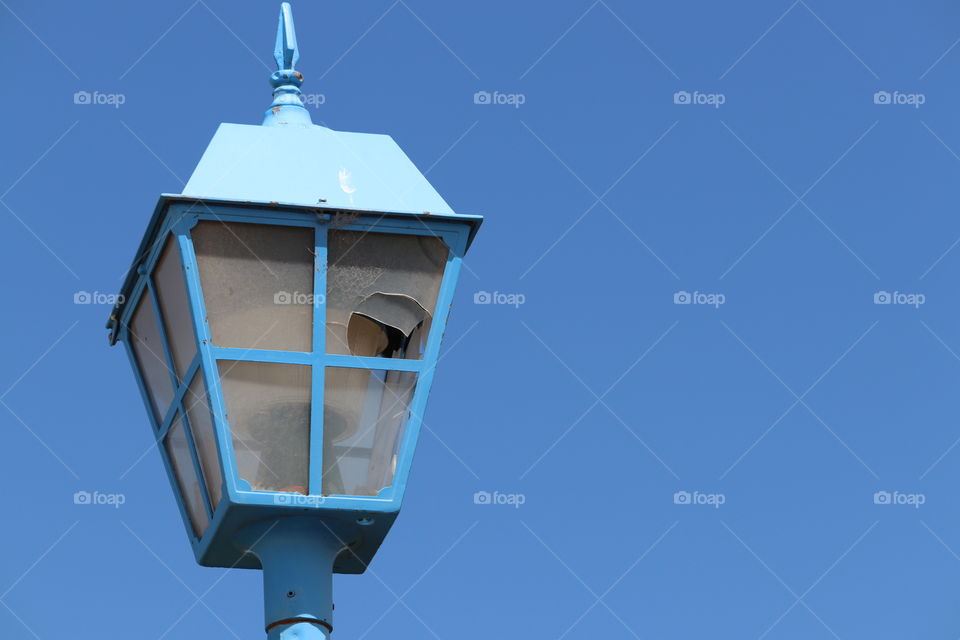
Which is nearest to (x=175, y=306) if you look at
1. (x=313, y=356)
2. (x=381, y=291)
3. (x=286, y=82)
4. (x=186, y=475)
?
(x=313, y=356)

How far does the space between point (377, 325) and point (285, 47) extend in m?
2.20

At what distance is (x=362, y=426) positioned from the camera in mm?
8688

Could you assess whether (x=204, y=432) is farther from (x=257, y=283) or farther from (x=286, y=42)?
(x=286, y=42)

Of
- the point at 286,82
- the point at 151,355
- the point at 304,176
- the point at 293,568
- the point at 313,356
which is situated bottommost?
the point at 293,568

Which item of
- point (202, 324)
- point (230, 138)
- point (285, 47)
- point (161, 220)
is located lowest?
point (202, 324)

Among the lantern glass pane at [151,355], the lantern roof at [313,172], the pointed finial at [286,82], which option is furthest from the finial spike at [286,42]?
the lantern glass pane at [151,355]

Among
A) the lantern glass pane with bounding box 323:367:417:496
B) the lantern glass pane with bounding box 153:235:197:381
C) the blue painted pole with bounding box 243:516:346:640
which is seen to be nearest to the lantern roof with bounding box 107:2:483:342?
the lantern glass pane with bounding box 153:235:197:381

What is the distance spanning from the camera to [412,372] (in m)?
8.74

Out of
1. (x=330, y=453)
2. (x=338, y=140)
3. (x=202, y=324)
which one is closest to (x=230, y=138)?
(x=338, y=140)

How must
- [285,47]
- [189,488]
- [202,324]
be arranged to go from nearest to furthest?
1. [202,324]
2. [189,488]
3. [285,47]

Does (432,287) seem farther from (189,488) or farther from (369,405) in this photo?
(189,488)

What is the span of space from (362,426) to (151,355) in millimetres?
1403

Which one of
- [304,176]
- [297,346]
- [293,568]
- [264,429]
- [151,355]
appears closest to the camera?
[264,429]

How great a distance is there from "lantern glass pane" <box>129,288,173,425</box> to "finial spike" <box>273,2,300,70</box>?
1775 mm
